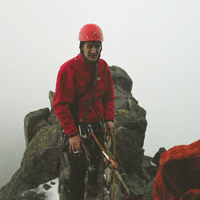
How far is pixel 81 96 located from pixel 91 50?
35.5 inches

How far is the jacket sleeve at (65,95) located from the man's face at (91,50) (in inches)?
17.0

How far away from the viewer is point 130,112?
9.30 metres

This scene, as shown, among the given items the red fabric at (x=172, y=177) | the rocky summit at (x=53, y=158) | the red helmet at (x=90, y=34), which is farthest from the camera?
the rocky summit at (x=53, y=158)

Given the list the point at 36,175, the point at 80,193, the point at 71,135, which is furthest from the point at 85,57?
the point at 36,175

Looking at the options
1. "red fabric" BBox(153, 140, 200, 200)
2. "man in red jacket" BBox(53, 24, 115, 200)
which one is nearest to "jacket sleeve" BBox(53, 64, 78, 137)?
"man in red jacket" BBox(53, 24, 115, 200)

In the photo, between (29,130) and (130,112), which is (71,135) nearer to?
(130,112)

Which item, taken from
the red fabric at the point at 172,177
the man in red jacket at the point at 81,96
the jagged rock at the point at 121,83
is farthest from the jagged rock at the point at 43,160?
the jagged rock at the point at 121,83

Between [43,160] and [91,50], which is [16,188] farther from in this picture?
[91,50]

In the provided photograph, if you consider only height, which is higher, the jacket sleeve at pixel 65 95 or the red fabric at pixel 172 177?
the jacket sleeve at pixel 65 95

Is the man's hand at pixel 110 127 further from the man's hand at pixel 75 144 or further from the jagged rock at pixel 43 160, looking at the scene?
the jagged rock at pixel 43 160

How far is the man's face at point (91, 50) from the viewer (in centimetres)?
274

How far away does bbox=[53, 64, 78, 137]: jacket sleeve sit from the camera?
9.06 ft

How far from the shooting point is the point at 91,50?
8.98 feet

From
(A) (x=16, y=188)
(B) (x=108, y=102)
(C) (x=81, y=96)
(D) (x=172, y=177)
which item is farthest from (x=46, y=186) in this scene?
(D) (x=172, y=177)
